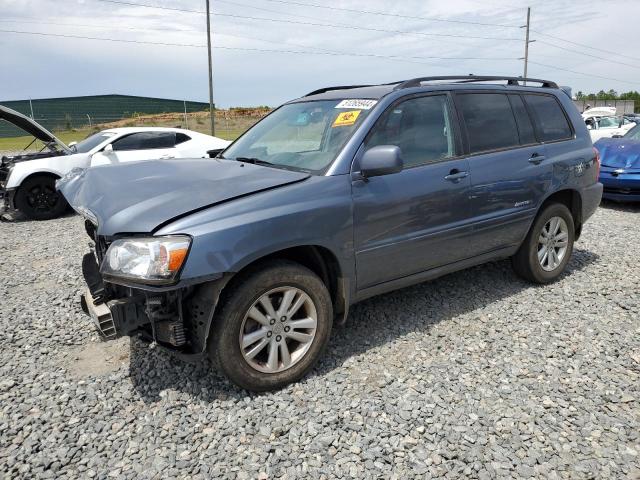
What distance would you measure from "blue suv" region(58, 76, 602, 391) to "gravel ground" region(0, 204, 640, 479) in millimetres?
357

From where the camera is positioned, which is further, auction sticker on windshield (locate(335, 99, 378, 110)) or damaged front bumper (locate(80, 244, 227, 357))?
auction sticker on windshield (locate(335, 99, 378, 110))

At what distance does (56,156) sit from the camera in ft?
26.8

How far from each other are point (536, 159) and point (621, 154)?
5381 mm

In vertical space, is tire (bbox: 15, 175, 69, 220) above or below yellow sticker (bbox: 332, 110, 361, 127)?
below

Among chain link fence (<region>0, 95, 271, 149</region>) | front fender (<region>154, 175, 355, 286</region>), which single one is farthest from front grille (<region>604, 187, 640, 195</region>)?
chain link fence (<region>0, 95, 271, 149</region>)

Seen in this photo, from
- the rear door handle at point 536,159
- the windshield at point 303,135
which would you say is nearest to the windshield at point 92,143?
the windshield at point 303,135

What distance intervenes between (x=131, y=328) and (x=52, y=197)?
6.57 m

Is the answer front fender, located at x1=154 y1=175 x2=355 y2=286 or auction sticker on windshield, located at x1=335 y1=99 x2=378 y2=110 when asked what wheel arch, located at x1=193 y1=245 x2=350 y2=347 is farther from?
auction sticker on windshield, located at x1=335 y1=99 x2=378 y2=110

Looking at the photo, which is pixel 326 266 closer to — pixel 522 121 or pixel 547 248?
pixel 522 121

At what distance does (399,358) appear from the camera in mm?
3346

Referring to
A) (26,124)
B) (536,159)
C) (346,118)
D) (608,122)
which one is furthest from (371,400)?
(608,122)

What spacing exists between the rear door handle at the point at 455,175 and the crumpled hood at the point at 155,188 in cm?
117

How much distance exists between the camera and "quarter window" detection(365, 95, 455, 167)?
335 centimetres

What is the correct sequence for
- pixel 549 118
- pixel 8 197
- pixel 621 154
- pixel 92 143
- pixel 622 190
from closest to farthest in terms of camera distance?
pixel 549 118, pixel 8 197, pixel 622 190, pixel 621 154, pixel 92 143
